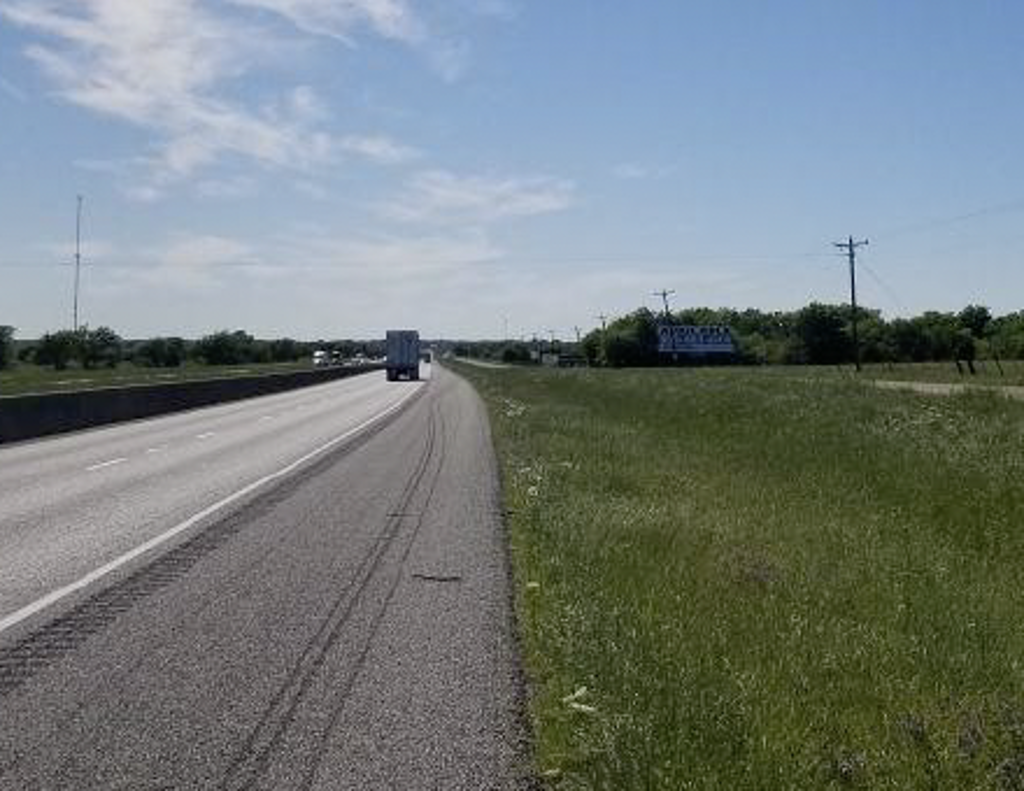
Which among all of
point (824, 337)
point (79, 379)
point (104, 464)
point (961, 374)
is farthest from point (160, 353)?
point (104, 464)

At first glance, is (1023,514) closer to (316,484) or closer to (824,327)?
(316,484)

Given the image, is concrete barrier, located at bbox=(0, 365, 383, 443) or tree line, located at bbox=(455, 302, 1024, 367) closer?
concrete barrier, located at bbox=(0, 365, 383, 443)

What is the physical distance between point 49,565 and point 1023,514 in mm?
9741

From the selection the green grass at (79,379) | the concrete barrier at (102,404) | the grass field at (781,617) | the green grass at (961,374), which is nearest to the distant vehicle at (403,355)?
the green grass at (79,379)

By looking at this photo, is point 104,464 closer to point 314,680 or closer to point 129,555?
point 129,555

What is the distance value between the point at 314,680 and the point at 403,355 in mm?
98686

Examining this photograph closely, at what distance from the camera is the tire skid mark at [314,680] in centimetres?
613

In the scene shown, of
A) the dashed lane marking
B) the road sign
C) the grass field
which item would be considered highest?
the road sign

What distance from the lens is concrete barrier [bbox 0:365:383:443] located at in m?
32.2

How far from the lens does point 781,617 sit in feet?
30.8

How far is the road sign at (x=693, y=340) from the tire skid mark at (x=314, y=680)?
16335 centimetres

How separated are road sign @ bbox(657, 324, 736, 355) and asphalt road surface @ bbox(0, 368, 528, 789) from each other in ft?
517

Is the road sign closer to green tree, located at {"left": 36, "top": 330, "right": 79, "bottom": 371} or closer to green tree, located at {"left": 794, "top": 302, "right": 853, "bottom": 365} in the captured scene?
green tree, located at {"left": 794, "top": 302, "right": 853, "bottom": 365}

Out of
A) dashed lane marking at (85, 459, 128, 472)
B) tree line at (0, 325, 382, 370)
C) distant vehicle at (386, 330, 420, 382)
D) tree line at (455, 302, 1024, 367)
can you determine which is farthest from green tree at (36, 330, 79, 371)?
dashed lane marking at (85, 459, 128, 472)
